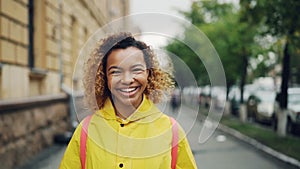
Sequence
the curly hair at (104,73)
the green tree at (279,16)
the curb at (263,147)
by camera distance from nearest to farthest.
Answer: the curly hair at (104,73) < the curb at (263,147) < the green tree at (279,16)

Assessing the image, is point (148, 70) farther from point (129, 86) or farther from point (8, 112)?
point (8, 112)

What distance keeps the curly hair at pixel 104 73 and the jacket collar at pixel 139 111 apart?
75 millimetres

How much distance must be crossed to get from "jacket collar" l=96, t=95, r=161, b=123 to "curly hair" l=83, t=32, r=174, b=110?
0.07 m

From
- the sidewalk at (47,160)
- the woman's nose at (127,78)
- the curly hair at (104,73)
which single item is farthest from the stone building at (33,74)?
the woman's nose at (127,78)

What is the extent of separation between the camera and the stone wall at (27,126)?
282 inches

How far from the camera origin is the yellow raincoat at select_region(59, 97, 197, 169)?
6.09 feet

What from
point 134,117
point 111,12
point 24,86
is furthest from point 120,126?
point 111,12

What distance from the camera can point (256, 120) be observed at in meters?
19.2

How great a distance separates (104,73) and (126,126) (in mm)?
296

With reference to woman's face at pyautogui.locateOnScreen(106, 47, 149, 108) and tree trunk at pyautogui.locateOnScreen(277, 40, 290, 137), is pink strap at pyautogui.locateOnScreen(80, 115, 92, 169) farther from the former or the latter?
tree trunk at pyautogui.locateOnScreen(277, 40, 290, 137)

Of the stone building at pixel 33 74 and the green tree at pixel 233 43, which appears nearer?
the stone building at pixel 33 74

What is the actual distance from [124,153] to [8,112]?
19.4 ft

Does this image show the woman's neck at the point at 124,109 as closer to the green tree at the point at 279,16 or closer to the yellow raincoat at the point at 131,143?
the yellow raincoat at the point at 131,143

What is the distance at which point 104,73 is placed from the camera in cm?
204
